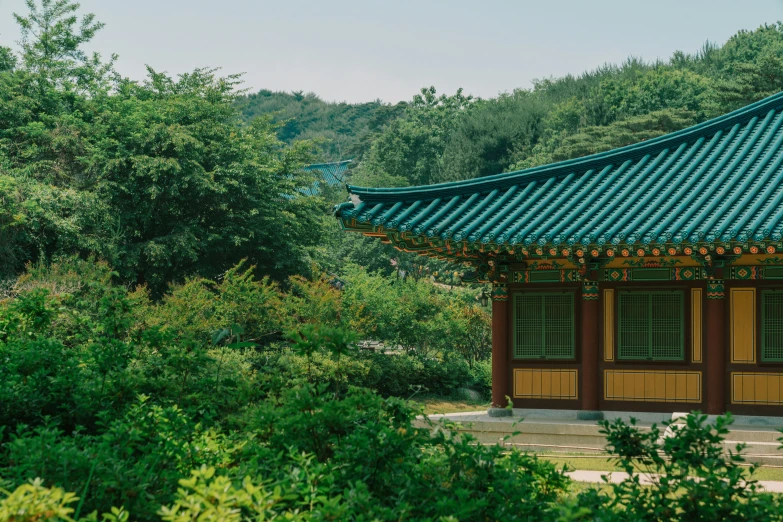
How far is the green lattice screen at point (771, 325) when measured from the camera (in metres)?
13.2

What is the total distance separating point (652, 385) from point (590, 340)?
1.17 metres

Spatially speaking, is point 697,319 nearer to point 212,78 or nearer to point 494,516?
point 494,516

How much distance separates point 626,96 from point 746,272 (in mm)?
37534

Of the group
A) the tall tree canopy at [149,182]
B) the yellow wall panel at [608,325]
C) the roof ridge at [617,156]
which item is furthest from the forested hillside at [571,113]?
the yellow wall panel at [608,325]

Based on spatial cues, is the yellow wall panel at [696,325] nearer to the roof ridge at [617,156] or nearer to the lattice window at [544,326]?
the lattice window at [544,326]

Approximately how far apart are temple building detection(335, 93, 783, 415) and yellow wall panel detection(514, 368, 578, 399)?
0.02m

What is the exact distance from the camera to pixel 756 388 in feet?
43.5

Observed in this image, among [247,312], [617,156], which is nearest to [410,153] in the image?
[247,312]

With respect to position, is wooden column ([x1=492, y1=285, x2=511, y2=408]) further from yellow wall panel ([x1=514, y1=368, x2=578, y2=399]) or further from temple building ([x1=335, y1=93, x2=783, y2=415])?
yellow wall panel ([x1=514, y1=368, x2=578, y2=399])

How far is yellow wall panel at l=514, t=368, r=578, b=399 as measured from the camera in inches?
561

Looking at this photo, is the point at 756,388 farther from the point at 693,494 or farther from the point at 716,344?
the point at 693,494

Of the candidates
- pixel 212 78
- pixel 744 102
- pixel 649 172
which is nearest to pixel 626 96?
pixel 744 102

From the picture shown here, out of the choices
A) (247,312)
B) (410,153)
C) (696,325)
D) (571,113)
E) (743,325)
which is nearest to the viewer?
(743,325)

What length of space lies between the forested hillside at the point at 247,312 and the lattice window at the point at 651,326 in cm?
173
